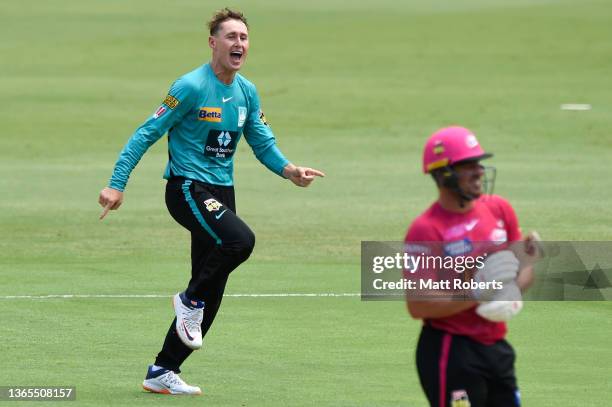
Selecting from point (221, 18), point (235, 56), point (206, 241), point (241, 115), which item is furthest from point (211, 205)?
point (221, 18)

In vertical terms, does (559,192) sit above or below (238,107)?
below

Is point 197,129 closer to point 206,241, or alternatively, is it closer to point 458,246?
point 206,241

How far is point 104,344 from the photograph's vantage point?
11.6 metres

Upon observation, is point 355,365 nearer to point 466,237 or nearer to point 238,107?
point 238,107

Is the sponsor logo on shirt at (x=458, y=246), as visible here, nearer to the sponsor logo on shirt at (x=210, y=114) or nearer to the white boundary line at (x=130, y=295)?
the sponsor logo on shirt at (x=210, y=114)

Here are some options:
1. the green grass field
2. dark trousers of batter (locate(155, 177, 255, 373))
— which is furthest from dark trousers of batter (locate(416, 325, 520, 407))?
dark trousers of batter (locate(155, 177, 255, 373))

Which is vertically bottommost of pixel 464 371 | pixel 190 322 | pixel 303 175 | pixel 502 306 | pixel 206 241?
pixel 190 322

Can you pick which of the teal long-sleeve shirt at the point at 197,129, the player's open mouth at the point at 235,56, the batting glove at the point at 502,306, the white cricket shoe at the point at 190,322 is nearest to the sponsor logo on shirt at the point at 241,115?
the teal long-sleeve shirt at the point at 197,129

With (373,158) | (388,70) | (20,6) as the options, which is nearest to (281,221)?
(373,158)

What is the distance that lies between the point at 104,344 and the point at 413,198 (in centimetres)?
1225

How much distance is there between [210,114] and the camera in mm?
10172

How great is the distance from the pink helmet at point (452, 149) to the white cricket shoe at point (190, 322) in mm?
3307

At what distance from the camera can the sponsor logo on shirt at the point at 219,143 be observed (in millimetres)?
10180

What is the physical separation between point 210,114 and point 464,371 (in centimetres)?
385
